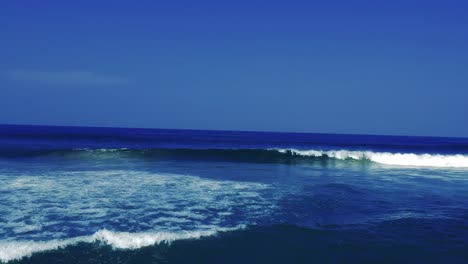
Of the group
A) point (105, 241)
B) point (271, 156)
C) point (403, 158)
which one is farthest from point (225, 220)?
point (403, 158)

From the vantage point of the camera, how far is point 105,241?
7816 millimetres

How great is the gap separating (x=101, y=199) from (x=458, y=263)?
9.67m

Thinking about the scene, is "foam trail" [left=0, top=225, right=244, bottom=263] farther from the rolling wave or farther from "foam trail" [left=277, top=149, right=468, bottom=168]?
"foam trail" [left=277, top=149, right=468, bottom=168]

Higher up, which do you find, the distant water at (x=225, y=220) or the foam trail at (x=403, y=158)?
the foam trail at (x=403, y=158)

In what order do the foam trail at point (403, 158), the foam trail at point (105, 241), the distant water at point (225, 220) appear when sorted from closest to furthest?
the foam trail at point (105, 241) < the distant water at point (225, 220) < the foam trail at point (403, 158)

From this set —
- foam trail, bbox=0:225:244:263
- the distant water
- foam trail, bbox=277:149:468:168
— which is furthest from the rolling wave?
foam trail, bbox=0:225:244:263

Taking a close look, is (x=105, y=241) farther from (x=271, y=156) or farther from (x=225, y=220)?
(x=271, y=156)

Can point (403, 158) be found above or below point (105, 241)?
above

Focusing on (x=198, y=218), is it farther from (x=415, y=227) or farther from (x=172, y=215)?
(x=415, y=227)

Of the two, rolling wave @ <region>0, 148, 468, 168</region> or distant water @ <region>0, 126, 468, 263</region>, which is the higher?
rolling wave @ <region>0, 148, 468, 168</region>

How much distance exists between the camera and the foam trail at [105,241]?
23.6 ft

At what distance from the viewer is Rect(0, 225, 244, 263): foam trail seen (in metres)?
7.20

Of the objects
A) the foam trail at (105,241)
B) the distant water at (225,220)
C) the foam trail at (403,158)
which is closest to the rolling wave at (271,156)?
the foam trail at (403,158)

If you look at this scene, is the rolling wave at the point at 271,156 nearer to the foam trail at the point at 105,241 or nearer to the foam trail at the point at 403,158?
the foam trail at the point at 403,158
